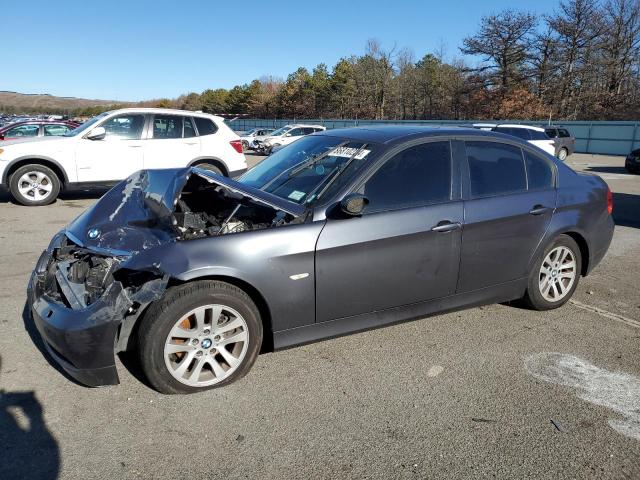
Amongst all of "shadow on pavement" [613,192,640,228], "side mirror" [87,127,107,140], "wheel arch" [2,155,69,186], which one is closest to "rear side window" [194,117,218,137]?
"side mirror" [87,127,107,140]

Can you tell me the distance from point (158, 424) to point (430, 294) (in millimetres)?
2109

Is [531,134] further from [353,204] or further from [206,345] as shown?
[206,345]

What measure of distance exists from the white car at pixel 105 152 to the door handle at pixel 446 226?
24.0ft

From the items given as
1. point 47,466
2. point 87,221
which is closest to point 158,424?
point 47,466

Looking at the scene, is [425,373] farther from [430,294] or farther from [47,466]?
[47,466]

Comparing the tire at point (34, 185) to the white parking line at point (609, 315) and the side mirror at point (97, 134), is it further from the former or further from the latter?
the white parking line at point (609, 315)

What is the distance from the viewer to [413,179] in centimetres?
373

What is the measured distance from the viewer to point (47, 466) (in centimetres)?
248

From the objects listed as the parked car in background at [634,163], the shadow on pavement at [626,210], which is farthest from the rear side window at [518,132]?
the shadow on pavement at [626,210]

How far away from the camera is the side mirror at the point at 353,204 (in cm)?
329

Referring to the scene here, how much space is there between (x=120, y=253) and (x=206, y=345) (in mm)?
800

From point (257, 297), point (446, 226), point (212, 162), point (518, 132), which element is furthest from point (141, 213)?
point (518, 132)

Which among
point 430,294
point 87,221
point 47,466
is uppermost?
point 87,221

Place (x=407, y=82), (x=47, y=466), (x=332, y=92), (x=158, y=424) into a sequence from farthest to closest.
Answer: (x=332, y=92) → (x=407, y=82) → (x=158, y=424) → (x=47, y=466)
